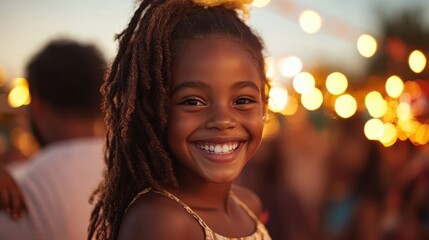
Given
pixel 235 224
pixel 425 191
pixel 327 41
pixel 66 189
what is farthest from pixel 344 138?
pixel 235 224

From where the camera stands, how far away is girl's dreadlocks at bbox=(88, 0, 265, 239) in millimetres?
2025

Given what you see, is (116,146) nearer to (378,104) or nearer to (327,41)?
(378,104)

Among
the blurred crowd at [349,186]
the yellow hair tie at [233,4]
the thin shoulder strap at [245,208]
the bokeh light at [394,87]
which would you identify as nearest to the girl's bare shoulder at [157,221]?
the thin shoulder strap at [245,208]

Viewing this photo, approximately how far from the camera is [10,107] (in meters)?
4.93

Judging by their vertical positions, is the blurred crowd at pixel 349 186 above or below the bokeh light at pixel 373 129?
below

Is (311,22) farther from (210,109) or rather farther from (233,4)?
(210,109)

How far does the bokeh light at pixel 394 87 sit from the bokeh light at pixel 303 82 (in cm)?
67

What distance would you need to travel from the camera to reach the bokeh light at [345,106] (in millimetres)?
6441

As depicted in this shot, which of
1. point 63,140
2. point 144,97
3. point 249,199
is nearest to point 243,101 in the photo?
point 144,97

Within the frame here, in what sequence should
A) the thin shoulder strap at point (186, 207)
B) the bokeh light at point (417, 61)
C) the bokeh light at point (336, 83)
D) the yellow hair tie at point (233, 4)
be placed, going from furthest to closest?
the bokeh light at point (336, 83) → the bokeh light at point (417, 61) → the yellow hair tie at point (233, 4) → the thin shoulder strap at point (186, 207)

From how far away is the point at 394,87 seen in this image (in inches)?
257

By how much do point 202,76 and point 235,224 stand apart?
0.46 metres

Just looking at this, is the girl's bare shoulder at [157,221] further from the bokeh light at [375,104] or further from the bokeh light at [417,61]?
the bokeh light at [375,104]

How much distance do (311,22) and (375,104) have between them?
0.92m
